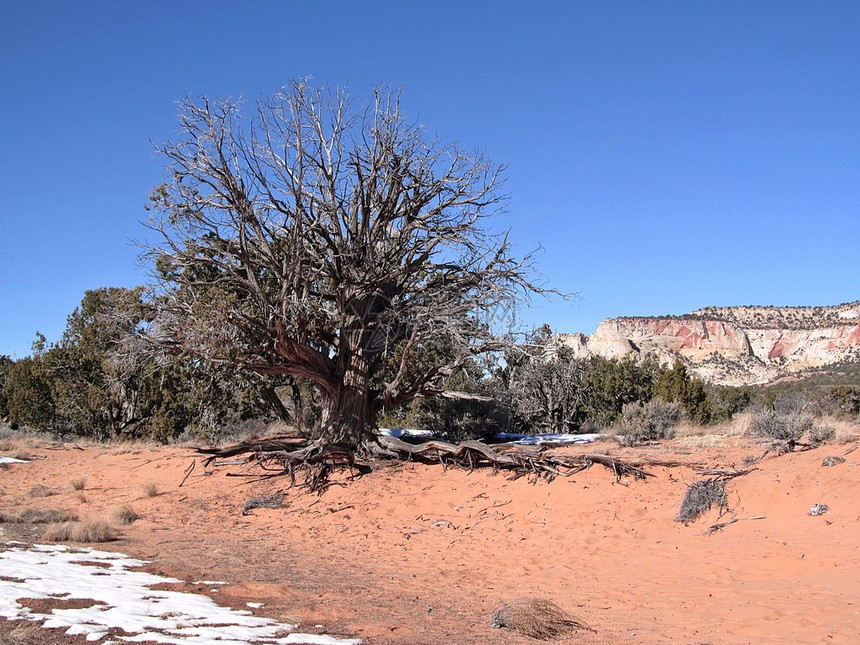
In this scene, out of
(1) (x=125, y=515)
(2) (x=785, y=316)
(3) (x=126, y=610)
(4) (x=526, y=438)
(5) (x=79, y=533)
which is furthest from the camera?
(2) (x=785, y=316)

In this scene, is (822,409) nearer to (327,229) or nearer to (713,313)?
(327,229)

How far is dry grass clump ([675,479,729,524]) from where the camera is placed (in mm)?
10055

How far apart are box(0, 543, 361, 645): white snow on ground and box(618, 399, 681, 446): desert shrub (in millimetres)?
12453

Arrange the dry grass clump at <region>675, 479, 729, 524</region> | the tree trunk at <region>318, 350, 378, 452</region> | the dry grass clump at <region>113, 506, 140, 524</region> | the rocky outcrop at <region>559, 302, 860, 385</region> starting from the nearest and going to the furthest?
the dry grass clump at <region>675, 479, 729, 524</region>
the dry grass clump at <region>113, 506, 140, 524</region>
the tree trunk at <region>318, 350, 378, 452</region>
the rocky outcrop at <region>559, 302, 860, 385</region>

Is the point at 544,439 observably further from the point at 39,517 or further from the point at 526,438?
the point at 39,517

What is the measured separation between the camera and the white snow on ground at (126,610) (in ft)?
16.9

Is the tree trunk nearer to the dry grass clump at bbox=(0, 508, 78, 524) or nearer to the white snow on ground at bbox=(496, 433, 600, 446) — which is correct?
the dry grass clump at bbox=(0, 508, 78, 524)

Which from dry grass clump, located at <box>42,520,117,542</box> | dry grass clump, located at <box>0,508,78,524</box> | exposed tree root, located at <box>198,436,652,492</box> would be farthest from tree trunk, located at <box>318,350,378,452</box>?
dry grass clump, located at <box>42,520,117,542</box>

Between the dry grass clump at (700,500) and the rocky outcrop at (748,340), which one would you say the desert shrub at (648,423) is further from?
the rocky outcrop at (748,340)

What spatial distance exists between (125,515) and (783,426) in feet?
42.4

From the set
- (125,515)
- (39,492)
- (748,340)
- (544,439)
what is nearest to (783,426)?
(544,439)

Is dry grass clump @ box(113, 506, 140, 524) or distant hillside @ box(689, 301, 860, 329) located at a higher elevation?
distant hillside @ box(689, 301, 860, 329)

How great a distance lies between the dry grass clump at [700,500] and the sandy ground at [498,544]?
0.46ft

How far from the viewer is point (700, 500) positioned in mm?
10188
